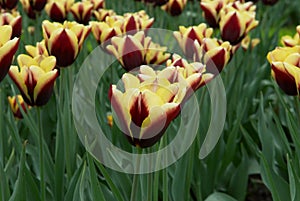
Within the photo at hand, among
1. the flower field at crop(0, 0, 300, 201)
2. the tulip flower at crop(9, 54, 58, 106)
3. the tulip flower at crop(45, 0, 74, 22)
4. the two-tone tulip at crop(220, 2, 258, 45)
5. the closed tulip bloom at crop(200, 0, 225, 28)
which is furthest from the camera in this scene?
the tulip flower at crop(45, 0, 74, 22)

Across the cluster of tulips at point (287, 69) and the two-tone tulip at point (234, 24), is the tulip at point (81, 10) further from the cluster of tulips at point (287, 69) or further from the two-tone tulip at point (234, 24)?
the cluster of tulips at point (287, 69)

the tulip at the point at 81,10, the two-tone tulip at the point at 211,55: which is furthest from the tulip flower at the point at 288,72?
the tulip at the point at 81,10

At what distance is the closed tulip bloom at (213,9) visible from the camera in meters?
1.72

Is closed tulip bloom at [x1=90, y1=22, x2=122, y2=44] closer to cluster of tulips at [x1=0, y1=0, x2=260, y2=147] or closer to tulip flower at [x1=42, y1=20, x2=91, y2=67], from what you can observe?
cluster of tulips at [x1=0, y1=0, x2=260, y2=147]

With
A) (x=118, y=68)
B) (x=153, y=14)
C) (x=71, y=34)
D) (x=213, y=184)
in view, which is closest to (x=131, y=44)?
(x=71, y=34)

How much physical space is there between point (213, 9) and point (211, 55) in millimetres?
497

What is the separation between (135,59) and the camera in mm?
1373

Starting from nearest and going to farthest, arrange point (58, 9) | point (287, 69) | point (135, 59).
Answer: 1. point (287, 69)
2. point (135, 59)
3. point (58, 9)

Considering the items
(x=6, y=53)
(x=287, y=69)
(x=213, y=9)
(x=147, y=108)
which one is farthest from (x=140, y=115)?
(x=213, y=9)

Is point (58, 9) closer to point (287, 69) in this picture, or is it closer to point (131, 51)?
point (131, 51)

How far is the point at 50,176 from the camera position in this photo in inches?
56.7

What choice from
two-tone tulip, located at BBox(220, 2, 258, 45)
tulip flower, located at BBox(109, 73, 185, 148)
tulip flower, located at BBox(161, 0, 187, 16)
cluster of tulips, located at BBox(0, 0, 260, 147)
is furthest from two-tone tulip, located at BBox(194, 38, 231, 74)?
tulip flower, located at BBox(161, 0, 187, 16)

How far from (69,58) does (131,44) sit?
0.54 ft

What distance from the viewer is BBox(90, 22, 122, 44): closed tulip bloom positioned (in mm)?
1570
